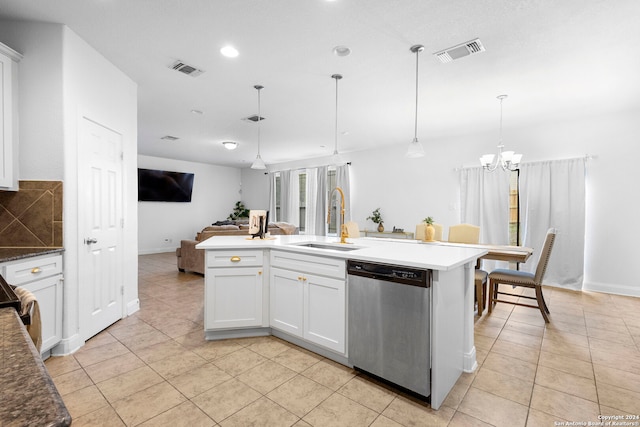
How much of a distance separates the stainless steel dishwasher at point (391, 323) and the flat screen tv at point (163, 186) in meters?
7.28

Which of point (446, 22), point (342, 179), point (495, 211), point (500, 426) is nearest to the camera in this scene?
point (500, 426)

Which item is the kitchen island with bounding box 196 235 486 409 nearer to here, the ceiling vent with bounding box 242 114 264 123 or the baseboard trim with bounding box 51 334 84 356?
the baseboard trim with bounding box 51 334 84 356

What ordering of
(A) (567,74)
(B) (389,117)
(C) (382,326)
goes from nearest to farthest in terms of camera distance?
(C) (382,326), (A) (567,74), (B) (389,117)

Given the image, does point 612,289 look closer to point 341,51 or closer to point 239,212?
point 341,51

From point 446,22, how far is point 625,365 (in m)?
2.99

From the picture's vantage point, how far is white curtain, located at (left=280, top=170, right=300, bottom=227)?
336 inches

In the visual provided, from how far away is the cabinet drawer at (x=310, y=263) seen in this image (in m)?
2.32

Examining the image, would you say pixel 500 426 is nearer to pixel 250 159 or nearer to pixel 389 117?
pixel 389 117

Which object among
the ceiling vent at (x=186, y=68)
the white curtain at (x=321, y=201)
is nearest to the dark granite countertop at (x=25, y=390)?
the ceiling vent at (x=186, y=68)

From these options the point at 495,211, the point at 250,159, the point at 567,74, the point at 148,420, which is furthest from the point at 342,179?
the point at 148,420

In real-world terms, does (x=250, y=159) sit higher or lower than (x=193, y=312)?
higher

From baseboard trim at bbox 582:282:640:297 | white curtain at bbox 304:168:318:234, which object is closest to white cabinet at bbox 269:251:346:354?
baseboard trim at bbox 582:282:640:297

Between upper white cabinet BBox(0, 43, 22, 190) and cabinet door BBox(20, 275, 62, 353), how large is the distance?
0.80m

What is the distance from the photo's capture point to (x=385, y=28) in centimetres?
241
